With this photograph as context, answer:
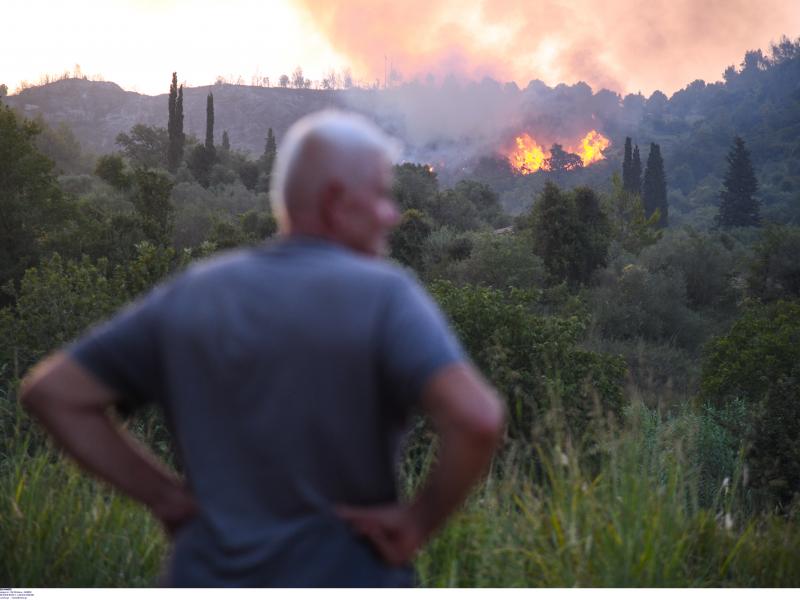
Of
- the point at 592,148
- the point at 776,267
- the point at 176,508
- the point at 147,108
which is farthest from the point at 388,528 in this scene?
the point at 147,108

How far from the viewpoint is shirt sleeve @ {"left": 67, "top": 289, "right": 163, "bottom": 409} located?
173 centimetres

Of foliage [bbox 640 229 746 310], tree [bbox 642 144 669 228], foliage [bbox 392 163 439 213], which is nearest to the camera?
foliage [bbox 640 229 746 310]

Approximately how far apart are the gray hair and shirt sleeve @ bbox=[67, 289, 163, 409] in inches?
12.6

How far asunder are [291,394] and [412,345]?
23 cm

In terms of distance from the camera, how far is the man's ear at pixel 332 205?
5.66 feet

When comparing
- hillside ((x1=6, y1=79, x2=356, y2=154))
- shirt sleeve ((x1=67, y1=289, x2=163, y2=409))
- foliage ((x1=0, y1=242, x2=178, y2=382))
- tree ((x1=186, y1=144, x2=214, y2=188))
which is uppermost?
hillside ((x1=6, y1=79, x2=356, y2=154))

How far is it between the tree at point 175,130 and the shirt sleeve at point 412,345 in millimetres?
64703

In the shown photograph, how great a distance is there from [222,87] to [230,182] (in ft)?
353

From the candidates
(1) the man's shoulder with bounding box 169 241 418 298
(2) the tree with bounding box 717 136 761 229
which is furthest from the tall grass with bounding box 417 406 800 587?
(2) the tree with bounding box 717 136 761 229

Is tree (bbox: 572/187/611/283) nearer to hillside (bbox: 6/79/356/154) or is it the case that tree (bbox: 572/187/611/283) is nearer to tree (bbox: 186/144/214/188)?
tree (bbox: 186/144/214/188)

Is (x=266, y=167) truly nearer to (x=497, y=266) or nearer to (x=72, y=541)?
(x=497, y=266)

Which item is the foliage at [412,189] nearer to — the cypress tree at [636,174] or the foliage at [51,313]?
the cypress tree at [636,174]

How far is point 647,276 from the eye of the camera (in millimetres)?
38688
